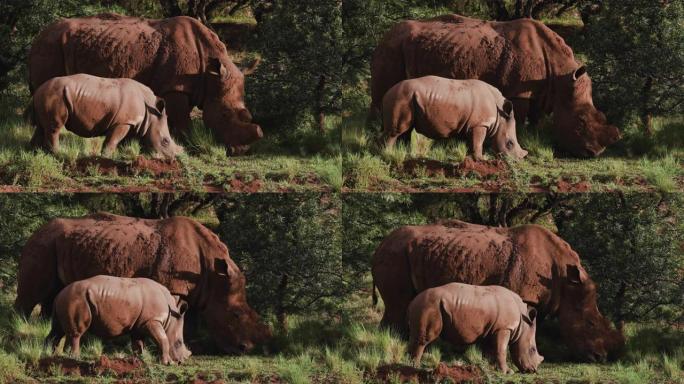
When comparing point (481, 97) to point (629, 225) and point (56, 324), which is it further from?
point (56, 324)

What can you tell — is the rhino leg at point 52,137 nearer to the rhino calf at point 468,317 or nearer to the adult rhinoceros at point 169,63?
the adult rhinoceros at point 169,63

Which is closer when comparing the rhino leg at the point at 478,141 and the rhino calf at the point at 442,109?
the rhino calf at the point at 442,109

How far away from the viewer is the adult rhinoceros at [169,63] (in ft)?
111

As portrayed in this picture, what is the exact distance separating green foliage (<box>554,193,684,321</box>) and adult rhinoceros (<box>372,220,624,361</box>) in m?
1.16

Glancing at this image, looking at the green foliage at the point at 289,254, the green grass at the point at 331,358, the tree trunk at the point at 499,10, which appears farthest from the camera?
the tree trunk at the point at 499,10

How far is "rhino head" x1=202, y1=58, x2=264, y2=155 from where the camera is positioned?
33.8 m

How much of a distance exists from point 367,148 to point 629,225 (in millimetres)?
3978

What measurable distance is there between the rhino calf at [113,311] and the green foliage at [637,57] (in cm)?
844

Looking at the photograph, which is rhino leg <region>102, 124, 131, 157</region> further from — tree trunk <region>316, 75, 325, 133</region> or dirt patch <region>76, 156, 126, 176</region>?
tree trunk <region>316, 75, 325, 133</region>

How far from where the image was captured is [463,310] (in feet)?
98.4

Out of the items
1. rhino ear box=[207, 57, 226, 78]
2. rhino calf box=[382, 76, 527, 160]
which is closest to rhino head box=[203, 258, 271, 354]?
rhino calf box=[382, 76, 527, 160]

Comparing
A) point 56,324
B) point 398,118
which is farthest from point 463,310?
point 56,324

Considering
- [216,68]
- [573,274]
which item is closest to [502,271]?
[573,274]

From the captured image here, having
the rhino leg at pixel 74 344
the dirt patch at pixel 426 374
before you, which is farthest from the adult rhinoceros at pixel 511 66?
the rhino leg at pixel 74 344
